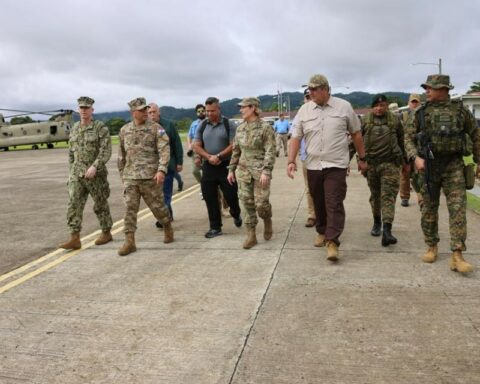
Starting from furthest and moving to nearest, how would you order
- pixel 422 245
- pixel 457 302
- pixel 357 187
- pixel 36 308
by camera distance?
1. pixel 357 187
2. pixel 422 245
3. pixel 36 308
4. pixel 457 302

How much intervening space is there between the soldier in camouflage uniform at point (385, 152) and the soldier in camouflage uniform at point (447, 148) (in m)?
0.82

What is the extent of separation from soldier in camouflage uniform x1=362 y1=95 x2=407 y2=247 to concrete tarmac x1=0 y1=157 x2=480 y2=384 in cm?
47

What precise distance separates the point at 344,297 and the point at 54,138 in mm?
40129

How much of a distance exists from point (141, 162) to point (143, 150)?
0.51 feet

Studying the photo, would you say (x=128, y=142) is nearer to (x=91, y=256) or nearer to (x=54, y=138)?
(x=91, y=256)

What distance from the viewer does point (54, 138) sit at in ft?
131

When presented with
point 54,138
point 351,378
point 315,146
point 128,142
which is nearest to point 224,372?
point 351,378

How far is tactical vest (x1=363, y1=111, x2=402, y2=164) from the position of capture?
5.70 m

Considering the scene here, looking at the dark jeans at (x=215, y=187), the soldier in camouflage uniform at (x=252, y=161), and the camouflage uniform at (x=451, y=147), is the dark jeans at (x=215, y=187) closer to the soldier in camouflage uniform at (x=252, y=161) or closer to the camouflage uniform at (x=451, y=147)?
the soldier in camouflage uniform at (x=252, y=161)

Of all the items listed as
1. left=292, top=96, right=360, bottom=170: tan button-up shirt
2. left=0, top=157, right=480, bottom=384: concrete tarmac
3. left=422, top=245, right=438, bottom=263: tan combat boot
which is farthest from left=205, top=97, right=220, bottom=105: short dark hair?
left=422, top=245, right=438, bottom=263: tan combat boot

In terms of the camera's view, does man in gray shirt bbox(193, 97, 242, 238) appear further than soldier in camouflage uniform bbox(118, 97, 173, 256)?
Yes

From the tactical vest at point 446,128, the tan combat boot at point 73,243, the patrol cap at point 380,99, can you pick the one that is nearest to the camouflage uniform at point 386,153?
the patrol cap at point 380,99

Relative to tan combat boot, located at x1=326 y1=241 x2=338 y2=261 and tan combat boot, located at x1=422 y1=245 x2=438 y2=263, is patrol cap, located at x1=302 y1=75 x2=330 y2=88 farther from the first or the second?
tan combat boot, located at x1=422 y1=245 x2=438 y2=263

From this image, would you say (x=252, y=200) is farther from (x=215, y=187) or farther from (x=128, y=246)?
(x=128, y=246)
